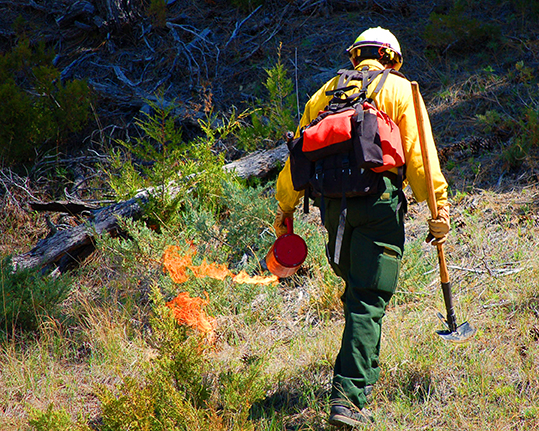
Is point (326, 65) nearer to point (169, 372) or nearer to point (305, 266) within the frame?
point (305, 266)

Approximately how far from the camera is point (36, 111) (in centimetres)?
732

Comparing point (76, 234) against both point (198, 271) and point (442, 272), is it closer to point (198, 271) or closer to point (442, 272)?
point (198, 271)

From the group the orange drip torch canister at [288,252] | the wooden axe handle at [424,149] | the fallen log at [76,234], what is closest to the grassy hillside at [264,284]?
the fallen log at [76,234]

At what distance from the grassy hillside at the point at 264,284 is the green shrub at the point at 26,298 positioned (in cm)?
2

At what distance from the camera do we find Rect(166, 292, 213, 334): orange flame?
4.02m

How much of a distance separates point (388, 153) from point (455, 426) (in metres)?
1.67

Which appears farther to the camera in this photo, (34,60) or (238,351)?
(34,60)

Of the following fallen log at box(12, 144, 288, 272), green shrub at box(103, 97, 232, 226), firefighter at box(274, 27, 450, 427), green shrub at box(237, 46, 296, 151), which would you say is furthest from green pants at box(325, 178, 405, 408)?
green shrub at box(237, 46, 296, 151)

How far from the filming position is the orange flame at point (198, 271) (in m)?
4.40

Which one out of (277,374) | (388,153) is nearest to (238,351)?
(277,374)

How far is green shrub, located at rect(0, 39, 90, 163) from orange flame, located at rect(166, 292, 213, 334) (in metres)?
4.58

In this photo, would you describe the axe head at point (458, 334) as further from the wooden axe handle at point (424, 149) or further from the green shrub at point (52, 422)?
the green shrub at point (52, 422)

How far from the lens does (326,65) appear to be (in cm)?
830

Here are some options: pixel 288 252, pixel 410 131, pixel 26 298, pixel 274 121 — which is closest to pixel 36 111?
pixel 274 121
